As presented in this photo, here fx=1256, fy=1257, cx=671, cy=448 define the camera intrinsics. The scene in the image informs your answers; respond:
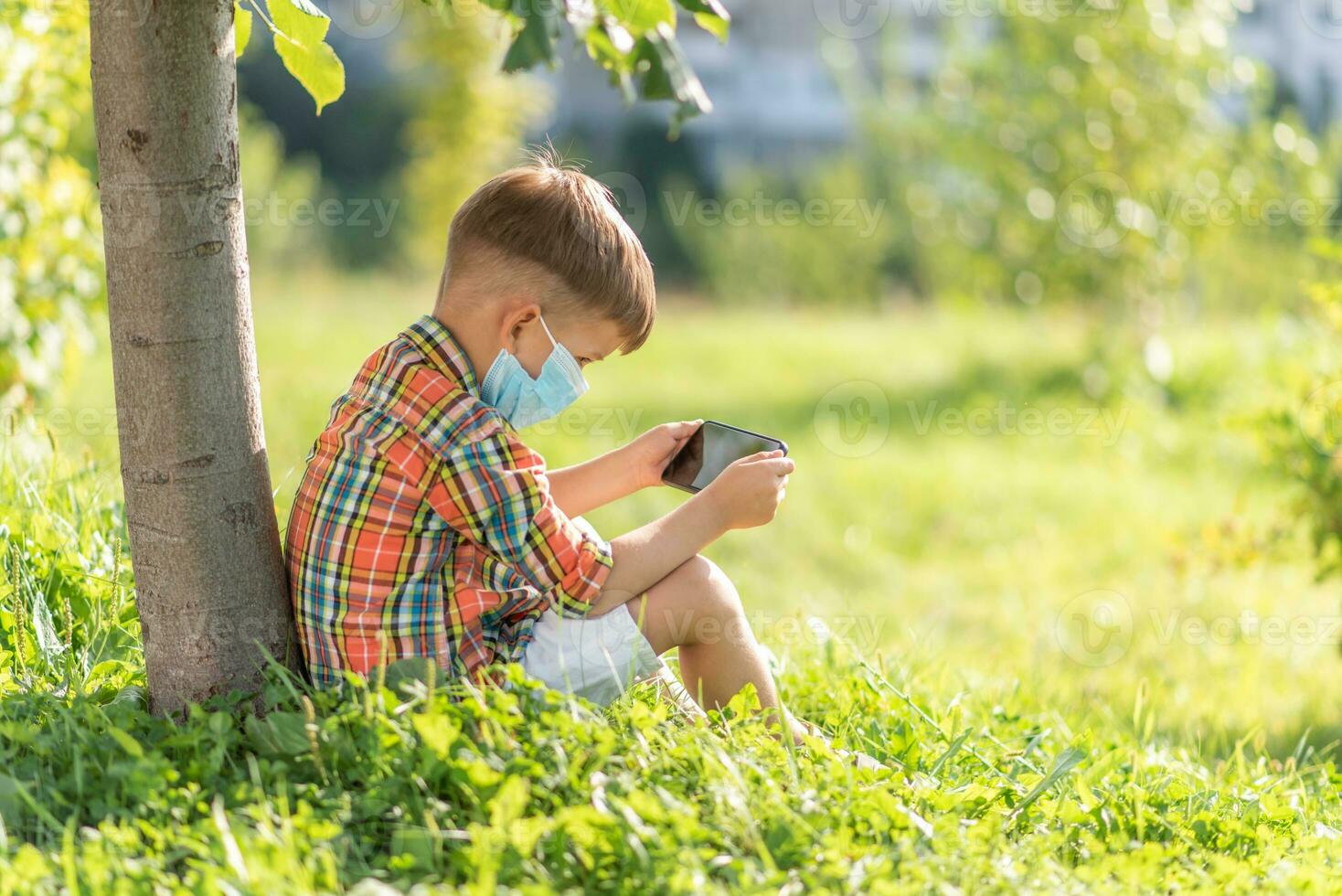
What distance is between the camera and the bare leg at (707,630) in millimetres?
2309

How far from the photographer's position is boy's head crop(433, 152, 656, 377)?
2.32 m

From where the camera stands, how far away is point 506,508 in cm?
217

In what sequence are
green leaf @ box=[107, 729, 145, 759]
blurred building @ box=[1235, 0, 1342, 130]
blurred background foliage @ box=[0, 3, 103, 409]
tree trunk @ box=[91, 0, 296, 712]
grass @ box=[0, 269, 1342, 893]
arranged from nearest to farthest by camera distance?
grass @ box=[0, 269, 1342, 893], green leaf @ box=[107, 729, 145, 759], tree trunk @ box=[91, 0, 296, 712], blurred background foliage @ box=[0, 3, 103, 409], blurred building @ box=[1235, 0, 1342, 130]

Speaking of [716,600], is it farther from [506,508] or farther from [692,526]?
[506,508]

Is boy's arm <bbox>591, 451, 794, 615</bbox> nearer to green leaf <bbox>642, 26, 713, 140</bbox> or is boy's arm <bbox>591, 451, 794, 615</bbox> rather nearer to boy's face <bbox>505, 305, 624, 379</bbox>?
boy's face <bbox>505, 305, 624, 379</bbox>

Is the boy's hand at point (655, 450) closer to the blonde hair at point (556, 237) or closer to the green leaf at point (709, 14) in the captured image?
the blonde hair at point (556, 237)

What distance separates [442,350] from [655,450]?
583 millimetres

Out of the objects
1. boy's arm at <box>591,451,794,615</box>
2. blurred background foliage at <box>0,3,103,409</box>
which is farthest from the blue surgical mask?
blurred background foliage at <box>0,3,103,409</box>

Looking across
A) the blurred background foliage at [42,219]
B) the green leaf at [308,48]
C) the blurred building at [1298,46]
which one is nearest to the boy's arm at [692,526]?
the green leaf at [308,48]

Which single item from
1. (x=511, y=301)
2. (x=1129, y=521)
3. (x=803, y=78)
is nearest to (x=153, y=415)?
(x=511, y=301)

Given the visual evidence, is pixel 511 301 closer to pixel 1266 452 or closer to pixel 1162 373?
pixel 1266 452

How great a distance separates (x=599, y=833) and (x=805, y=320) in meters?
11.5

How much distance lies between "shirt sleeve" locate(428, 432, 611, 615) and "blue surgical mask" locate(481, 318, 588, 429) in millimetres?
150

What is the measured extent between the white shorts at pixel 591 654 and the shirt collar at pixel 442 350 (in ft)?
1.56
